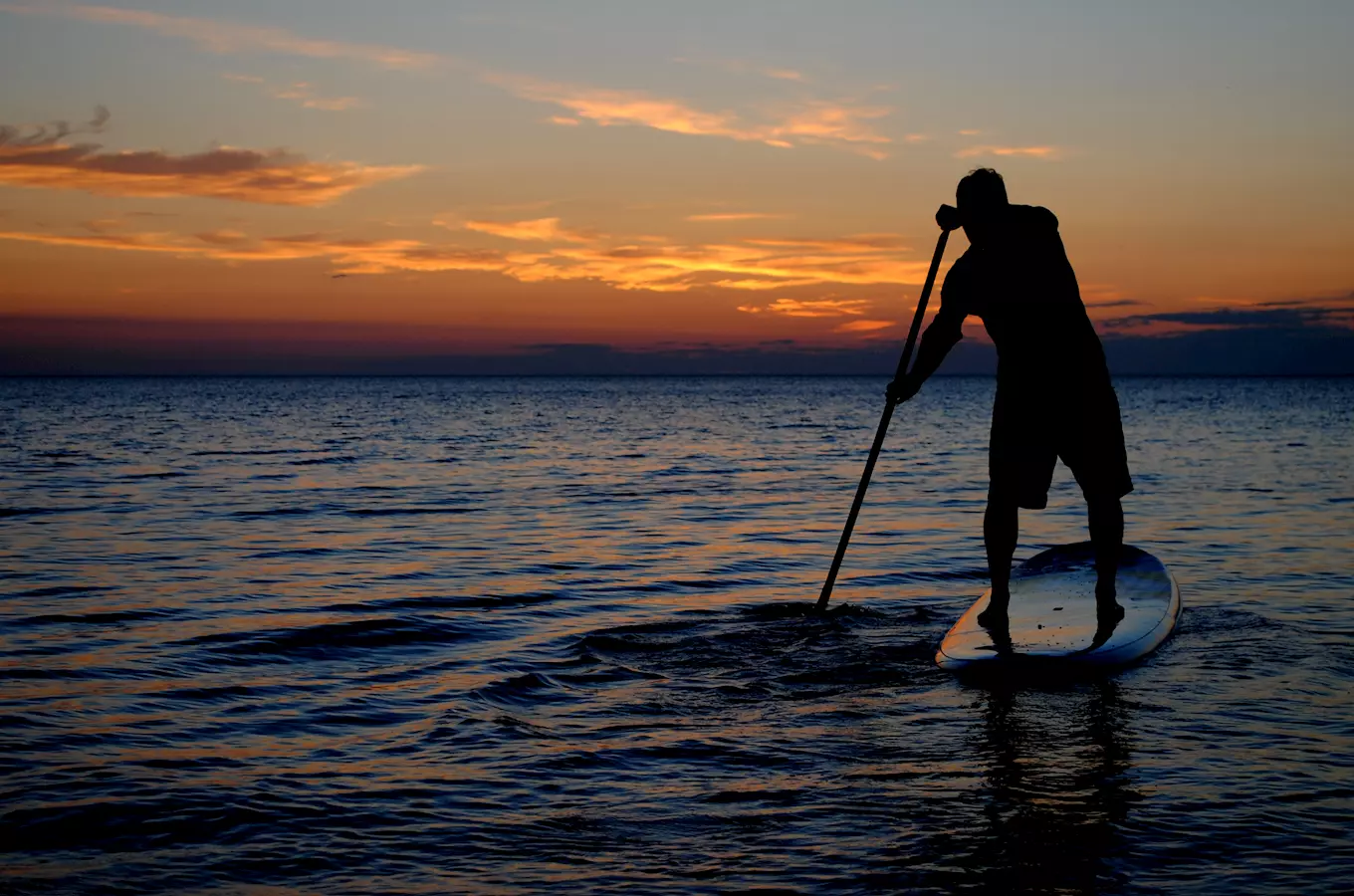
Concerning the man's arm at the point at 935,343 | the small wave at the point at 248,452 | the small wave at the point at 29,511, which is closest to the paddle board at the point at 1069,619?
the man's arm at the point at 935,343

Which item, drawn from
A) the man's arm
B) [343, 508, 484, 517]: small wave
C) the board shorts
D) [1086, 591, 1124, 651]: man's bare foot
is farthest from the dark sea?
[343, 508, 484, 517]: small wave

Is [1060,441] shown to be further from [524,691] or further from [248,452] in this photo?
[248,452]

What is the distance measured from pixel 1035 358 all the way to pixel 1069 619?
186 centimetres

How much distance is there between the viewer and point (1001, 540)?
7.18 m

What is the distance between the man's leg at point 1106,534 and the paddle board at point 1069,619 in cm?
32

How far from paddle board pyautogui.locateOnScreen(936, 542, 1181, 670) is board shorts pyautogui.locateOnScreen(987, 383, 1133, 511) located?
86 cm

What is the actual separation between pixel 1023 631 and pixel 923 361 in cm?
181

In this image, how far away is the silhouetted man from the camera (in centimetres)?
681

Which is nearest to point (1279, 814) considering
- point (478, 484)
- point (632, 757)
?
point (632, 757)

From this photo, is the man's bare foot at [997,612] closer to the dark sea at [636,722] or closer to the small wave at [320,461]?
the dark sea at [636,722]

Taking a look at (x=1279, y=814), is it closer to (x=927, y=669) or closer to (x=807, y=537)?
(x=927, y=669)

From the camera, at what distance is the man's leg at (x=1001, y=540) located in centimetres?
712

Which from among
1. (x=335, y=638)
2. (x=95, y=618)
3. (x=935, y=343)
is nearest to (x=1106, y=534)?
(x=935, y=343)

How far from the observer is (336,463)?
29906mm
